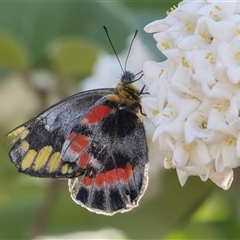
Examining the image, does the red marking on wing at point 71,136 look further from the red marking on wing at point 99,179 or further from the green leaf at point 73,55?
the green leaf at point 73,55

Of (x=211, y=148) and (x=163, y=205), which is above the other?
(x=211, y=148)

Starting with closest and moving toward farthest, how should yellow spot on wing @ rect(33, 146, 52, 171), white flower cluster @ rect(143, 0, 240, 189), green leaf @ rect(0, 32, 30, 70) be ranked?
white flower cluster @ rect(143, 0, 240, 189) → yellow spot on wing @ rect(33, 146, 52, 171) → green leaf @ rect(0, 32, 30, 70)

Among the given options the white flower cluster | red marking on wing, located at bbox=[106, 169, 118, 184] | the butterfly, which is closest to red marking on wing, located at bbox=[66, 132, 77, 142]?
the butterfly

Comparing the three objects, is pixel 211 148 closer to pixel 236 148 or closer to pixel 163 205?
pixel 236 148

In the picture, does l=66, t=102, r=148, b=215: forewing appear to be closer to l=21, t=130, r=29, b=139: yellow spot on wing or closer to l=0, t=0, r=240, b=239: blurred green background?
l=21, t=130, r=29, b=139: yellow spot on wing

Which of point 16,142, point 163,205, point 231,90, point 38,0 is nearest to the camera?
point 231,90

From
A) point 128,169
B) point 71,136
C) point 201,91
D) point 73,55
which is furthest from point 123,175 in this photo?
point 73,55

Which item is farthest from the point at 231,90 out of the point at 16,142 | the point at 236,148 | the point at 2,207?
the point at 2,207
